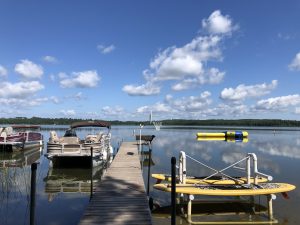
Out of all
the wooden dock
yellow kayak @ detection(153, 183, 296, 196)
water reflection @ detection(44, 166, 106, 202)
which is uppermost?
yellow kayak @ detection(153, 183, 296, 196)

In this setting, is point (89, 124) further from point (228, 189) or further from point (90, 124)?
point (228, 189)

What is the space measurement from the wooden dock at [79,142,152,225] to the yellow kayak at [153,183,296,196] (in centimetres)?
120

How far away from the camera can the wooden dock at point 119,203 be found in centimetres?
803

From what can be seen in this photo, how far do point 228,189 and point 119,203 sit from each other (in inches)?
141

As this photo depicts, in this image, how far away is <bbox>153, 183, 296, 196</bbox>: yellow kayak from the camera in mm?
10391

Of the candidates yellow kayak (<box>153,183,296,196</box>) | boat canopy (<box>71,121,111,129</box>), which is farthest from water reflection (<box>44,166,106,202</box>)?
boat canopy (<box>71,121,111,129</box>)

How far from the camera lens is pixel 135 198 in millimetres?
9883

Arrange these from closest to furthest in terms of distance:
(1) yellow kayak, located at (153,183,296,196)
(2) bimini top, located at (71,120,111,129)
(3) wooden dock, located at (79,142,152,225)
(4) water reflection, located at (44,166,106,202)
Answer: (3) wooden dock, located at (79,142,152,225) < (1) yellow kayak, located at (153,183,296,196) < (4) water reflection, located at (44,166,106,202) < (2) bimini top, located at (71,120,111,129)

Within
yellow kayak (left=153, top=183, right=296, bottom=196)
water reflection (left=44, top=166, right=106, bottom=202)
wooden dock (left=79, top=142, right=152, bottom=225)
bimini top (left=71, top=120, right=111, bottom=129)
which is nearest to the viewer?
wooden dock (left=79, top=142, right=152, bottom=225)

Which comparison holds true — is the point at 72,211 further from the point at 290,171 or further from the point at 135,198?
the point at 290,171

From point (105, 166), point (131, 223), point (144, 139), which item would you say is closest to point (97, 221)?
point (131, 223)

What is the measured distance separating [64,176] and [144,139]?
13.2 m

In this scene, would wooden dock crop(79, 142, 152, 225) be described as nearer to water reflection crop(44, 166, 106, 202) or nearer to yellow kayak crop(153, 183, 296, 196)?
water reflection crop(44, 166, 106, 202)


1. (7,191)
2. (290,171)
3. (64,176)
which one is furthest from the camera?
(290,171)
